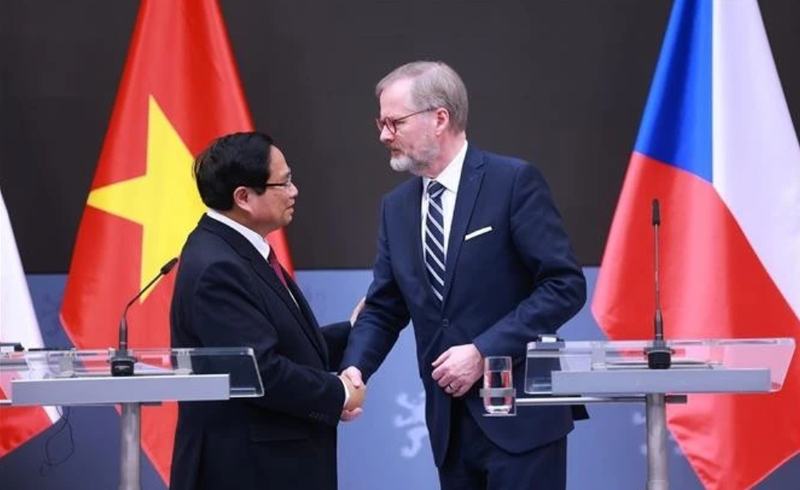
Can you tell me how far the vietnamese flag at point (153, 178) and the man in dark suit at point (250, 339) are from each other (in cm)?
127

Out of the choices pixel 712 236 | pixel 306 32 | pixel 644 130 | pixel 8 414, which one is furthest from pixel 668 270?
pixel 8 414

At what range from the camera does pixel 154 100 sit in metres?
4.65

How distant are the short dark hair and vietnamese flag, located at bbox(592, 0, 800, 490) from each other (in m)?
1.58

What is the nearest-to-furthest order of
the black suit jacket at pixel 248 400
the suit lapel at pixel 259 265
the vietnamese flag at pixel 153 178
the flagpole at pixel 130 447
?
the flagpole at pixel 130 447, the black suit jacket at pixel 248 400, the suit lapel at pixel 259 265, the vietnamese flag at pixel 153 178

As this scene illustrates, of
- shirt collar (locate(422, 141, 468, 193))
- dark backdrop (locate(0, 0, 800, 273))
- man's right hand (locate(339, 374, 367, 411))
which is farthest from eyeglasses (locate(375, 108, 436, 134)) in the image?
dark backdrop (locate(0, 0, 800, 273))

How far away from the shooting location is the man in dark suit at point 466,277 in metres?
3.32

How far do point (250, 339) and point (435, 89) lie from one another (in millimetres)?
900

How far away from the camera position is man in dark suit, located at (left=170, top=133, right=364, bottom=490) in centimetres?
311

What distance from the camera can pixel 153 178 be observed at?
4605 mm

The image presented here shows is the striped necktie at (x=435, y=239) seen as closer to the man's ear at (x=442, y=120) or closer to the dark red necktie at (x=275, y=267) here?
the man's ear at (x=442, y=120)

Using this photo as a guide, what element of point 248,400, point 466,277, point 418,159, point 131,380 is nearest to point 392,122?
point 418,159

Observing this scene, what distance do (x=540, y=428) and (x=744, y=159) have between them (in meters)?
1.54

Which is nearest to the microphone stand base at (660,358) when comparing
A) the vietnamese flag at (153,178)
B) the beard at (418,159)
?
the beard at (418,159)

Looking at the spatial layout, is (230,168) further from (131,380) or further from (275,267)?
(131,380)
